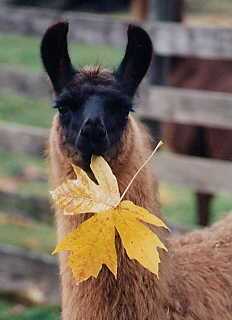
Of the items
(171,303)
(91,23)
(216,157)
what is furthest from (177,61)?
(171,303)

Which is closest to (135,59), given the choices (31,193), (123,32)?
(123,32)

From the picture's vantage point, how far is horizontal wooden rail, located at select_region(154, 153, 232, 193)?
6.85 meters

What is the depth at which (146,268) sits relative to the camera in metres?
3.73

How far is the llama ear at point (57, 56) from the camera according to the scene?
13.3ft

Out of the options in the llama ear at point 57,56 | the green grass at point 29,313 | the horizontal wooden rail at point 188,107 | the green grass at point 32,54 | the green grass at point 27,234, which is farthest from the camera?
the green grass at point 32,54

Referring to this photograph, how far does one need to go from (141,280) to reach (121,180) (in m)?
0.46

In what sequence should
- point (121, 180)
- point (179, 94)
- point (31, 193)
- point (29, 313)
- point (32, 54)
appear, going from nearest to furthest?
1. point (121, 180)
2. point (29, 313)
3. point (179, 94)
4. point (31, 193)
5. point (32, 54)

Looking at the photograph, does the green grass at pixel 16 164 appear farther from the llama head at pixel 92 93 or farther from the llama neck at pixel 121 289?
the llama neck at pixel 121 289

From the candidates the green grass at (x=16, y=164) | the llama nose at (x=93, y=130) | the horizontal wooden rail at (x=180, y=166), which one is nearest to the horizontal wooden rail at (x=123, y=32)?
the horizontal wooden rail at (x=180, y=166)

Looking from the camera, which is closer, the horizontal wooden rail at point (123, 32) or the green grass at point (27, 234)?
the horizontal wooden rail at point (123, 32)

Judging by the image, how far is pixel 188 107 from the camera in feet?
22.6

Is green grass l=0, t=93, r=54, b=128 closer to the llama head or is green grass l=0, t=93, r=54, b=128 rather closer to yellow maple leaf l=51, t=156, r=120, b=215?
the llama head

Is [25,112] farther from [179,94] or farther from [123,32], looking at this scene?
[179,94]

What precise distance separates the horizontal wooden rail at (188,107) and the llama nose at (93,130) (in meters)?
3.15
